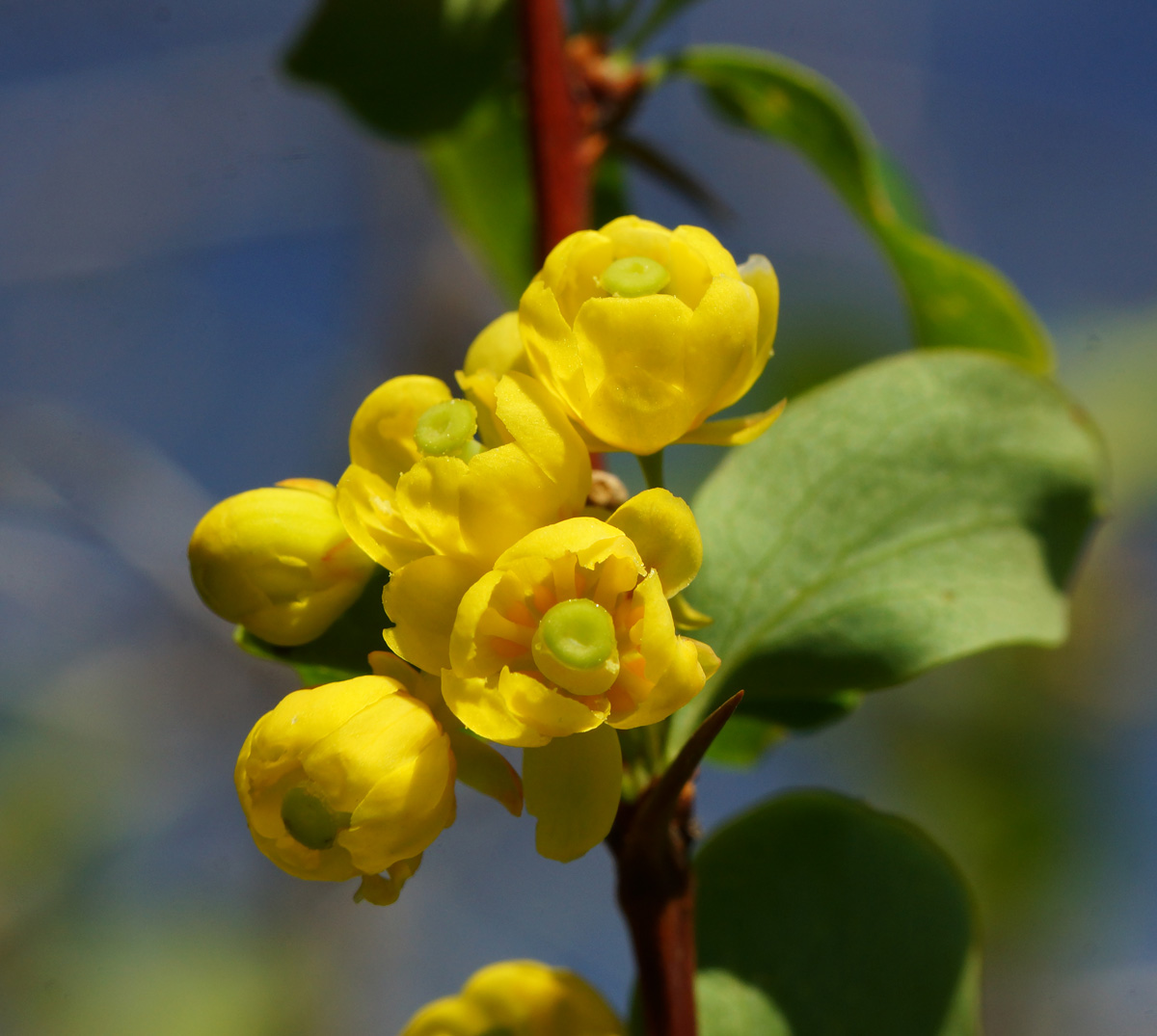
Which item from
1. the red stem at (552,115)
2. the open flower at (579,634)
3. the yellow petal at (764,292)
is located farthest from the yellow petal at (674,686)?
the red stem at (552,115)

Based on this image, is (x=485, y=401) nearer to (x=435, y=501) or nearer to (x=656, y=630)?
(x=435, y=501)

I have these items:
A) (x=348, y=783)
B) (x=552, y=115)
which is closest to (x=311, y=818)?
(x=348, y=783)

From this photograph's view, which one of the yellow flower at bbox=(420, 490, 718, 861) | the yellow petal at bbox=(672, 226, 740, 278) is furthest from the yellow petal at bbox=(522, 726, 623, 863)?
the yellow petal at bbox=(672, 226, 740, 278)

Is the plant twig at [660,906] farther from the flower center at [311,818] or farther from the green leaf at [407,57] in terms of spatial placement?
the green leaf at [407,57]

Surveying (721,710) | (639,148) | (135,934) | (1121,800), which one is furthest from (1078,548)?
(135,934)

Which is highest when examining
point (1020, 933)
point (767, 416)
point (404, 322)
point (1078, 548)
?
point (767, 416)

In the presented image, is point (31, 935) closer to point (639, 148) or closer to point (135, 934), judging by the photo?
point (135, 934)

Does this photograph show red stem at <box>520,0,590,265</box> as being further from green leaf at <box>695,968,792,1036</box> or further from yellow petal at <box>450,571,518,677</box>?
green leaf at <box>695,968,792,1036</box>
